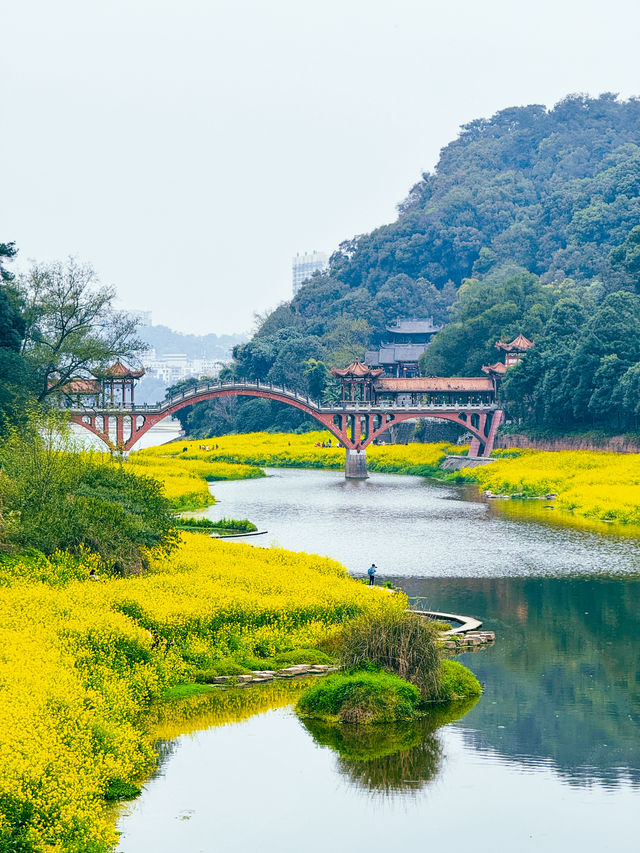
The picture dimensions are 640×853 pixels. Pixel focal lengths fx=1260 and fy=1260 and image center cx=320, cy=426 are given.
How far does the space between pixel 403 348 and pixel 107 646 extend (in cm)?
10311

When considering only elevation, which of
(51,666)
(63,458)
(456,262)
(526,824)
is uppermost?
(456,262)

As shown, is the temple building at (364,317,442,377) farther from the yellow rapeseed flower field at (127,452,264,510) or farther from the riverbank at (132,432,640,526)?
the yellow rapeseed flower field at (127,452,264,510)

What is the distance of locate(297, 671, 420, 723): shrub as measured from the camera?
76.1 feet

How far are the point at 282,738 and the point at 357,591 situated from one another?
30.7 feet

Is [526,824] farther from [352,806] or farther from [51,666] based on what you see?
[51,666]

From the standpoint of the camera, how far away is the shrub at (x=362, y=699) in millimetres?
23203

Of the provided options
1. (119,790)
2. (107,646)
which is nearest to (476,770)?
(119,790)

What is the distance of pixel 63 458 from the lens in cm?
3600

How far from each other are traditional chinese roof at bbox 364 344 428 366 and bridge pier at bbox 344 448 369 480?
1394 inches

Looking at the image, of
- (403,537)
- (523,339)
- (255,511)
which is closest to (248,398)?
(523,339)

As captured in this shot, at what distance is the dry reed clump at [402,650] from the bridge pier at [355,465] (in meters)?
62.3

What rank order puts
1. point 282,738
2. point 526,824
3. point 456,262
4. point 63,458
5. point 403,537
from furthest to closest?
point 456,262, point 403,537, point 63,458, point 282,738, point 526,824

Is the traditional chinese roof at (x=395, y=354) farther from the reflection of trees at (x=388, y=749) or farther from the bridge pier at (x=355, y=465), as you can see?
the reflection of trees at (x=388, y=749)

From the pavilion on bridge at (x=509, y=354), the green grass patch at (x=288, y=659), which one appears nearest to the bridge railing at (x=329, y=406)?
the pavilion on bridge at (x=509, y=354)
